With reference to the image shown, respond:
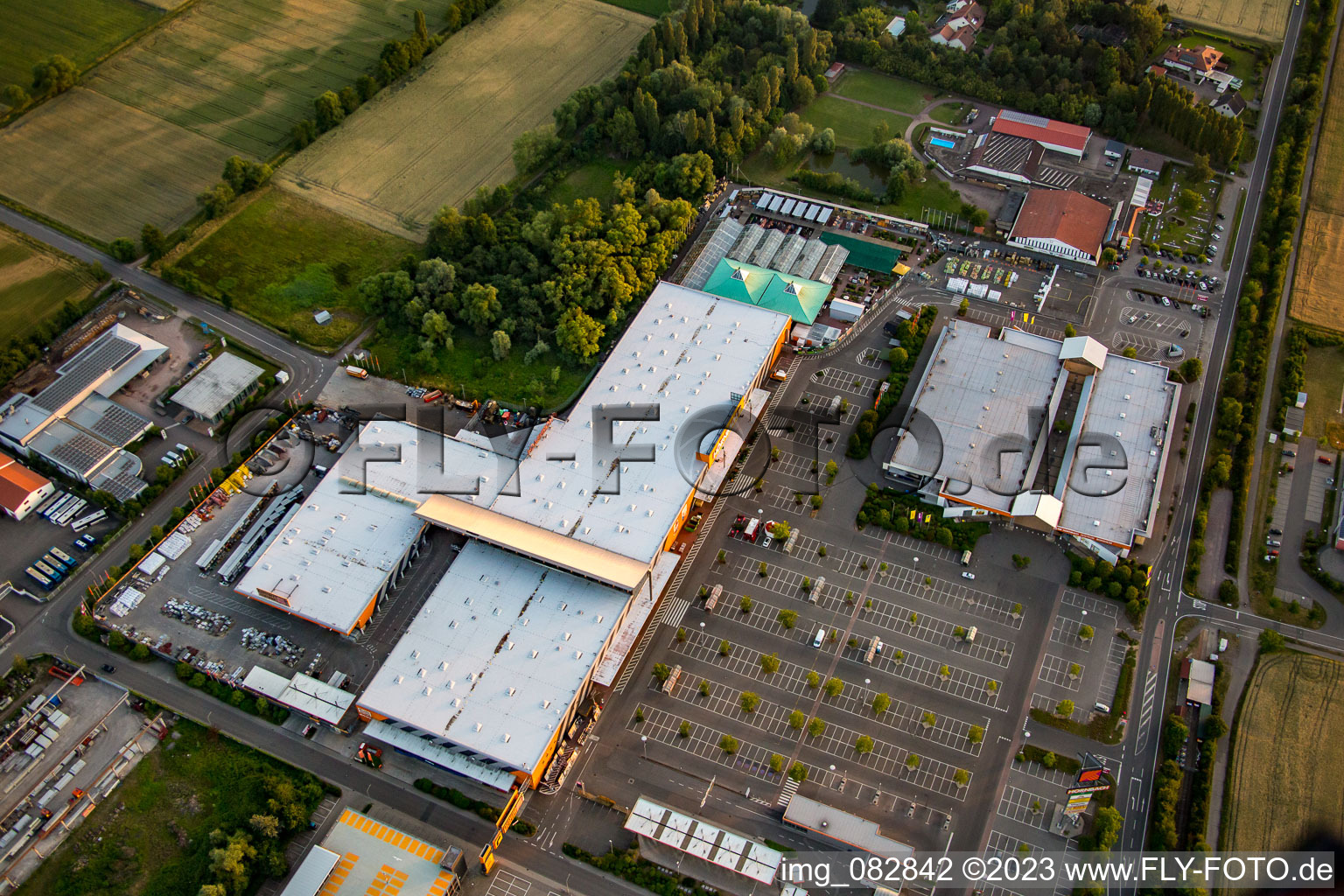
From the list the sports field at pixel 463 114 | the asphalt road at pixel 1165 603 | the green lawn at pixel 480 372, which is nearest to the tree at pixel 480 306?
the green lawn at pixel 480 372

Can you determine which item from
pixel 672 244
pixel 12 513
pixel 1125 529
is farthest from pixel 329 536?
pixel 1125 529

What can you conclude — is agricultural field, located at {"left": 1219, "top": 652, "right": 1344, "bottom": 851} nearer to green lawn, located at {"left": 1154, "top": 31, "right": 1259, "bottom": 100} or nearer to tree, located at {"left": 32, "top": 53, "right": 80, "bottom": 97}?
green lawn, located at {"left": 1154, "top": 31, "right": 1259, "bottom": 100}

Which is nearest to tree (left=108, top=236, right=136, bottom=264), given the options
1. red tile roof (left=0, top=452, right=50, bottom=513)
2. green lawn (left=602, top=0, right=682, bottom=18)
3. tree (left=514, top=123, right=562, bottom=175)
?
red tile roof (left=0, top=452, right=50, bottom=513)

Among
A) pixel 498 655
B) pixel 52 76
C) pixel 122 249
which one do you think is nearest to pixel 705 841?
pixel 498 655

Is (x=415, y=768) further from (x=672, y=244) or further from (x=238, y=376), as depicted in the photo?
(x=672, y=244)

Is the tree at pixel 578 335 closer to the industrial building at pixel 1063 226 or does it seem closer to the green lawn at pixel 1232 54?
the industrial building at pixel 1063 226
